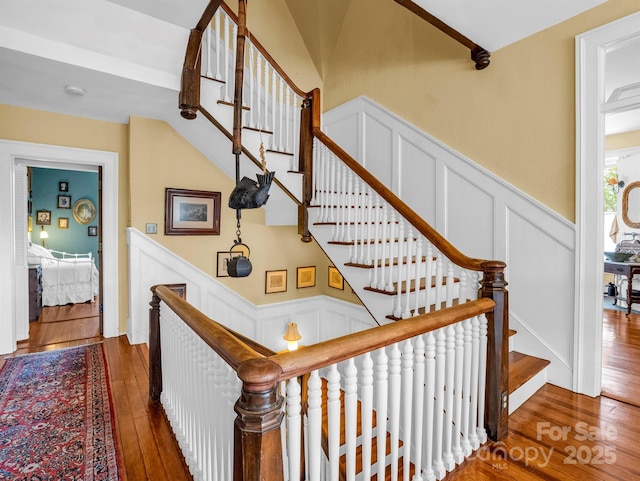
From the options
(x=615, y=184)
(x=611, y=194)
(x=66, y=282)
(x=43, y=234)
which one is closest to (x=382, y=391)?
(x=66, y=282)

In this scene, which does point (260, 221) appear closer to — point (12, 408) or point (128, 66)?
point (128, 66)

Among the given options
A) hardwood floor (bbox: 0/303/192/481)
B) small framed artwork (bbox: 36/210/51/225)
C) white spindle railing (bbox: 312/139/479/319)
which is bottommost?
hardwood floor (bbox: 0/303/192/481)

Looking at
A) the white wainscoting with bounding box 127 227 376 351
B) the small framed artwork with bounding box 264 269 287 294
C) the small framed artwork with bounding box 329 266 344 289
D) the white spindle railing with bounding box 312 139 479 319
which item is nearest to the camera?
the white spindle railing with bounding box 312 139 479 319

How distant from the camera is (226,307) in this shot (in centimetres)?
Answer: 446

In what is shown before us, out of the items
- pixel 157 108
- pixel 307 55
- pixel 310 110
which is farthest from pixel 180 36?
pixel 307 55

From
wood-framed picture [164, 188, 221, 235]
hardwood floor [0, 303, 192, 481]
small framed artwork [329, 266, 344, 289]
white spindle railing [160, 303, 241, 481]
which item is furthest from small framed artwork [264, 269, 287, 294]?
white spindle railing [160, 303, 241, 481]

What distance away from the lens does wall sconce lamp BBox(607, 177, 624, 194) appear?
544 cm

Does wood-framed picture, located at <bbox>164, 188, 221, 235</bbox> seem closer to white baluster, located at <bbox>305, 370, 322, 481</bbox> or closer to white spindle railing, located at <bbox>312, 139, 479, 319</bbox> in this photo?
white spindle railing, located at <bbox>312, 139, 479, 319</bbox>

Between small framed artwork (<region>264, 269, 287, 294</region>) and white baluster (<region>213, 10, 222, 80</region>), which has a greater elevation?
white baluster (<region>213, 10, 222, 80</region>)

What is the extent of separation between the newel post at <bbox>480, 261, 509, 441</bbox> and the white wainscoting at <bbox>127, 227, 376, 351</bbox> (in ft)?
8.74

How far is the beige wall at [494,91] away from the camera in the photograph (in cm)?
257

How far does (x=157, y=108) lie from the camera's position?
3516 mm

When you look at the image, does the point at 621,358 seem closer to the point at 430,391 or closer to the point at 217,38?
the point at 430,391

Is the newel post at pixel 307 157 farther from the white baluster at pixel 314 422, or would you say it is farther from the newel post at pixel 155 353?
the white baluster at pixel 314 422
